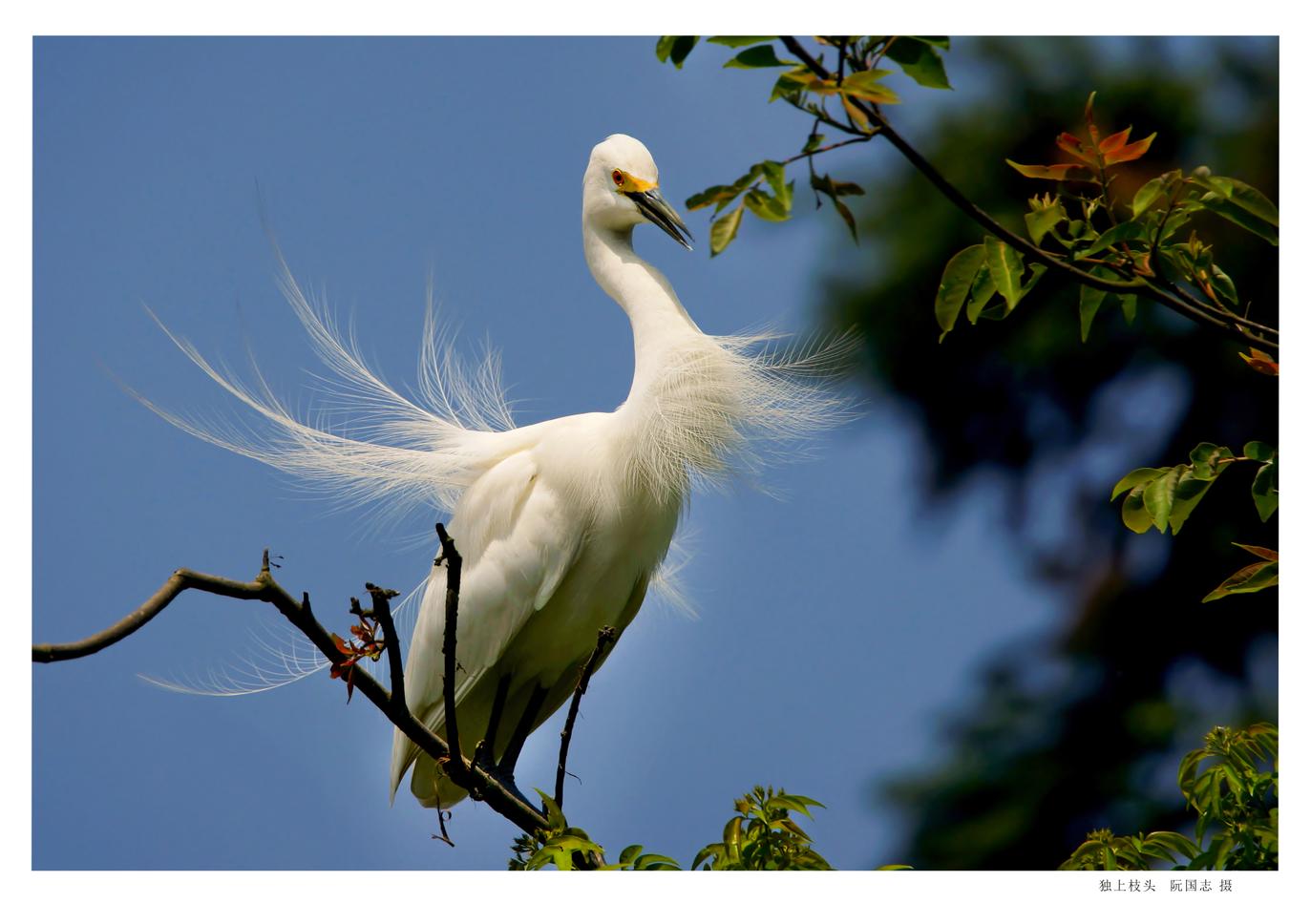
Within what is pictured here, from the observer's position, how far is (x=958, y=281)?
126 cm

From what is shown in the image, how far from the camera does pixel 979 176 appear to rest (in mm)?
5688

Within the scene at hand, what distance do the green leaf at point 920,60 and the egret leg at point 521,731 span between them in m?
1.69

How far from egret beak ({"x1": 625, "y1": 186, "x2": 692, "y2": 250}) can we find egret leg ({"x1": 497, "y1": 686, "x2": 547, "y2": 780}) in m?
0.92

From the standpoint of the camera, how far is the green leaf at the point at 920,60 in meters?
1.16

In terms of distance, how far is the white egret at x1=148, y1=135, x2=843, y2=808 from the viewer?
236 centimetres

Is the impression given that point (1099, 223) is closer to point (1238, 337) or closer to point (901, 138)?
point (1238, 337)

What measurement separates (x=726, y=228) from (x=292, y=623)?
0.61 m

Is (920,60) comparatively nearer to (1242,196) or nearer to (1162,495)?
(1242,196)

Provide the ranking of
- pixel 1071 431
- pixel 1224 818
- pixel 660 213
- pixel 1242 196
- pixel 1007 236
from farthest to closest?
pixel 1071 431, pixel 660 213, pixel 1224 818, pixel 1242 196, pixel 1007 236

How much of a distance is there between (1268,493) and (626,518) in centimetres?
131

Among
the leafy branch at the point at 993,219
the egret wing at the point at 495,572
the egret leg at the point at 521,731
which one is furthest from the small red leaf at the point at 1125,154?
the egret leg at the point at 521,731

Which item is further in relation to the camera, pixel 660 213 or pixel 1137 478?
pixel 660 213

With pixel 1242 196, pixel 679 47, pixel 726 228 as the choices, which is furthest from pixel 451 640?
pixel 1242 196

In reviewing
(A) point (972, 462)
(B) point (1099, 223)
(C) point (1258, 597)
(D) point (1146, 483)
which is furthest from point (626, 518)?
(A) point (972, 462)
